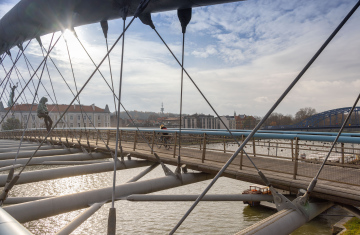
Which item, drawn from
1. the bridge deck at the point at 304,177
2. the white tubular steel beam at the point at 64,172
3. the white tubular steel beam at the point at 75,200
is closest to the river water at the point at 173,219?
the white tubular steel beam at the point at 64,172

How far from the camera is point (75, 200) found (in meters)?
4.91

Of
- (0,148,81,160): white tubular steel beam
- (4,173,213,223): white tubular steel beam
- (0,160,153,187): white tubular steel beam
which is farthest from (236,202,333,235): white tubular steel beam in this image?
(0,148,81,160): white tubular steel beam

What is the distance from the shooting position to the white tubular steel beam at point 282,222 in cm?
347

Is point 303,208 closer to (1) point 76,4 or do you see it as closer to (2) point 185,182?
(2) point 185,182

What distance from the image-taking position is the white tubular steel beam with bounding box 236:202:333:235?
11.4ft

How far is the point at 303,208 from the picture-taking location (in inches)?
168

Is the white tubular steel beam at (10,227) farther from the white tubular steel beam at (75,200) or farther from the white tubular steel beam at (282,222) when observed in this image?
the white tubular steel beam at (75,200)

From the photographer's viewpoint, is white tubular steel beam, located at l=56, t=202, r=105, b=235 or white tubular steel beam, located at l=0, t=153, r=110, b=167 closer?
white tubular steel beam, located at l=56, t=202, r=105, b=235

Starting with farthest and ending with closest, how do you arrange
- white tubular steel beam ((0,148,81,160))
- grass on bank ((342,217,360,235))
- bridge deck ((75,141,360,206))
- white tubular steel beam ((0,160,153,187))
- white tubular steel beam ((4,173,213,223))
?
grass on bank ((342,217,360,235)) < white tubular steel beam ((0,148,81,160)) < white tubular steel beam ((0,160,153,187)) < bridge deck ((75,141,360,206)) < white tubular steel beam ((4,173,213,223))

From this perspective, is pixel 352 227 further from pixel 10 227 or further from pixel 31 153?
pixel 10 227

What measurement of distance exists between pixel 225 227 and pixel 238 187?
24.1ft

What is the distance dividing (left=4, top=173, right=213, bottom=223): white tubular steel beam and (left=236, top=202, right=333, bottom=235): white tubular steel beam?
2900 mm

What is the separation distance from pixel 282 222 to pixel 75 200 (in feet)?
11.4

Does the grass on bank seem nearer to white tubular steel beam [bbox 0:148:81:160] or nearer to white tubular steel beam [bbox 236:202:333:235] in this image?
white tubular steel beam [bbox 236:202:333:235]
